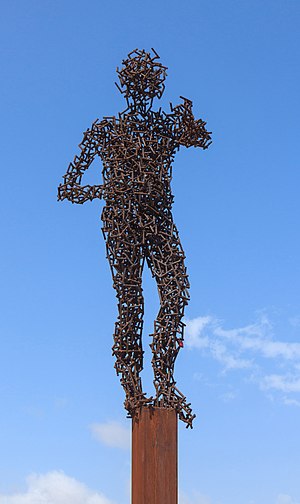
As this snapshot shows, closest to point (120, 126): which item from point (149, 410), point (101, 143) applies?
point (101, 143)

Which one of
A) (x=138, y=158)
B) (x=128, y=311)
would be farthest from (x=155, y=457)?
(x=138, y=158)

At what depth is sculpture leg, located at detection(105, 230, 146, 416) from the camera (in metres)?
8.70

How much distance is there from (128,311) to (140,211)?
0.94 metres

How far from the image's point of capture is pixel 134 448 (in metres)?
8.64

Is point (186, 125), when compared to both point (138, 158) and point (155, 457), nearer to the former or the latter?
point (138, 158)

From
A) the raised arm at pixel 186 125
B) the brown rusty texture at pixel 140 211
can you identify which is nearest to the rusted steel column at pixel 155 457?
the brown rusty texture at pixel 140 211

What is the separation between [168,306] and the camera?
8875 mm

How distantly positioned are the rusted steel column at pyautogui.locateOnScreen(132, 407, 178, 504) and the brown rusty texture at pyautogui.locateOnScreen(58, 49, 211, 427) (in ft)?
0.41

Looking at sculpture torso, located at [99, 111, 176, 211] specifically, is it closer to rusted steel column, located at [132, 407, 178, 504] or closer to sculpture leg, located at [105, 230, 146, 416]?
sculpture leg, located at [105, 230, 146, 416]

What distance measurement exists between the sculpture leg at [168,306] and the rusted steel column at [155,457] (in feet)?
0.49

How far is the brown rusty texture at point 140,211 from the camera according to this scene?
8.75m

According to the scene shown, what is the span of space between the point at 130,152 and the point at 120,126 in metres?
0.32

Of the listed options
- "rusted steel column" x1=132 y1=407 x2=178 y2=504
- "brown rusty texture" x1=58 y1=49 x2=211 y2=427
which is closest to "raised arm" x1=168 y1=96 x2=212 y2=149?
"brown rusty texture" x1=58 y1=49 x2=211 y2=427

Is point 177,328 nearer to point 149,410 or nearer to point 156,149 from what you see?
point 149,410
